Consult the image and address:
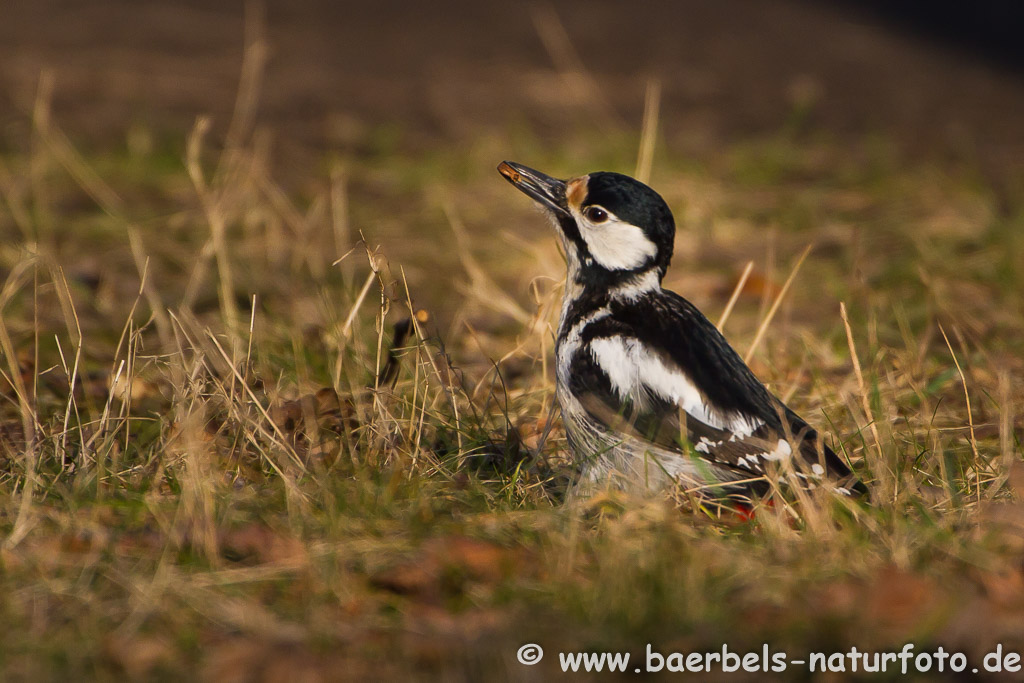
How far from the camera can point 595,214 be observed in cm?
359

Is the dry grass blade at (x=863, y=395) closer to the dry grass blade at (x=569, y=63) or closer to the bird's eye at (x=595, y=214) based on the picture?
the bird's eye at (x=595, y=214)

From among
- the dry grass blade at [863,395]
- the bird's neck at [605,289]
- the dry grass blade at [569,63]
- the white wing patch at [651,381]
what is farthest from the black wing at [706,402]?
the dry grass blade at [569,63]

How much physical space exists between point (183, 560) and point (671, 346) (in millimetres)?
1467

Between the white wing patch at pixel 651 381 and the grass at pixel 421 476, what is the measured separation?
10.5 inches

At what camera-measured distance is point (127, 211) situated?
262 inches

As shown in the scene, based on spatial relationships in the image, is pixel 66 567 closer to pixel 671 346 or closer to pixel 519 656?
pixel 519 656

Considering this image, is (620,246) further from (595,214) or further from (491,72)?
(491,72)

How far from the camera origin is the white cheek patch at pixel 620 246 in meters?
3.52

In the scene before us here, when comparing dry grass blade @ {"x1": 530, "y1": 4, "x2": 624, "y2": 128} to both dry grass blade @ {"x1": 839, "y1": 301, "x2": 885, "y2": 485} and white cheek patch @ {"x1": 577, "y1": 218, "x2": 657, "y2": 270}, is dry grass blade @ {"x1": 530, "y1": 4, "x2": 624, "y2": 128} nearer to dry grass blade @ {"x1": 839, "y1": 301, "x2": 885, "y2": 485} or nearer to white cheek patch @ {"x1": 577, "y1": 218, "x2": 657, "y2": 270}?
white cheek patch @ {"x1": 577, "y1": 218, "x2": 657, "y2": 270}

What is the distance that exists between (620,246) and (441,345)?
65 centimetres

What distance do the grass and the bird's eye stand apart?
0.48m

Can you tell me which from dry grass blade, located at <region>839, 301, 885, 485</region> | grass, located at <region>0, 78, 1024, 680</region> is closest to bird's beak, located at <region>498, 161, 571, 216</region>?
grass, located at <region>0, 78, 1024, 680</region>

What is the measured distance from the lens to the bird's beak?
374 centimetres

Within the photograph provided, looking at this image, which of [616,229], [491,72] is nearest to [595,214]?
[616,229]
